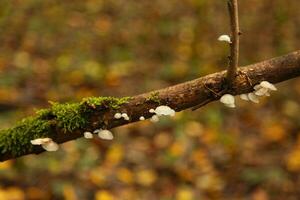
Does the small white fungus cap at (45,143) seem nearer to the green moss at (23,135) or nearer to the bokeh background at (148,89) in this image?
the green moss at (23,135)

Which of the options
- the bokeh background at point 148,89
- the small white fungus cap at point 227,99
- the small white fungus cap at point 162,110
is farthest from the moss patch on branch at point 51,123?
the bokeh background at point 148,89

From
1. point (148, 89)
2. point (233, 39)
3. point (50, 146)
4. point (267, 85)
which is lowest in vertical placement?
point (50, 146)

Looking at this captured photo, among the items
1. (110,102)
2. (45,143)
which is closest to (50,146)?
(45,143)

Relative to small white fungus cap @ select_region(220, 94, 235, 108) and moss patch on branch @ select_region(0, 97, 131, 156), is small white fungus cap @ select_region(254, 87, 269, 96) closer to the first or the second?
small white fungus cap @ select_region(220, 94, 235, 108)

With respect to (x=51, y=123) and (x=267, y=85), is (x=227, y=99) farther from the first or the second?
(x=51, y=123)

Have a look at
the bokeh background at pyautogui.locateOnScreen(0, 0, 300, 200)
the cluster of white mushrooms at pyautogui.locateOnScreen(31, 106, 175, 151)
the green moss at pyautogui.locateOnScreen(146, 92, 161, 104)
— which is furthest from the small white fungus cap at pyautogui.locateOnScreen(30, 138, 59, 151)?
the bokeh background at pyautogui.locateOnScreen(0, 0, 300, 200)

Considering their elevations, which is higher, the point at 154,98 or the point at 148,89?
the point at 148,89

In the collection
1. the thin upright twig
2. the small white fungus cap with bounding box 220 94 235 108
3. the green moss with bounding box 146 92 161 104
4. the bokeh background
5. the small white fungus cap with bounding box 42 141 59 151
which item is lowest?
the small white fungus cap with bounding box 42 141 59 151

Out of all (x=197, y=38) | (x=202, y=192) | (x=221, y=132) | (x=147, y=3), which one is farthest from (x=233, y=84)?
(x=147, y=3)
